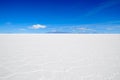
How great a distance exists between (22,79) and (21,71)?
1.16 ft

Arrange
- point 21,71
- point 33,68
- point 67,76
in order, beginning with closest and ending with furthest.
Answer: point 67,76 < point 21,71 < point 33,68

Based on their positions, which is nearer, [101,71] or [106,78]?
[106,78]

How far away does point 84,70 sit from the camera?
241 centimetres

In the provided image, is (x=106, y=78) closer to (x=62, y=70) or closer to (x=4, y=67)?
(x=62, y=70)

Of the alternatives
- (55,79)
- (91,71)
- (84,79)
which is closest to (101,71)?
(91,71)

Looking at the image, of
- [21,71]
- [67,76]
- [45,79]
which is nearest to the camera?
[45,79]

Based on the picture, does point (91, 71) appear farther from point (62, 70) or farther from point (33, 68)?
point (33, 68)

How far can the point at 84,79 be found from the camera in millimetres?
1982

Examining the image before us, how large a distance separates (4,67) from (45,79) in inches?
41.3

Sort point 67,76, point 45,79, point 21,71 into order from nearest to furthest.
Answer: point 45,79 → point 67,76 → point 21,71

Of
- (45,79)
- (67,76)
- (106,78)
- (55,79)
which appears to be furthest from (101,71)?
(45,79)

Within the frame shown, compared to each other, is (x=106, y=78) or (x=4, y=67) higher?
(x=4, y=67)

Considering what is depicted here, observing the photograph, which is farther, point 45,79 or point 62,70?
point 62,70

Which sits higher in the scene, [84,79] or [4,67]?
[4,67]
